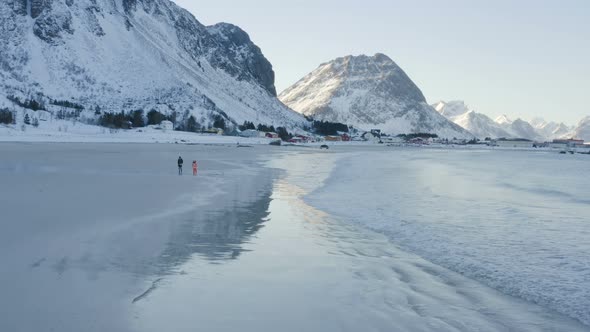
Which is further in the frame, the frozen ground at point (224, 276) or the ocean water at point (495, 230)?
the ocean water at point (495, 230)

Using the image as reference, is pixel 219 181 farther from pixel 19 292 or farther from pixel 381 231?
pixel 19 292

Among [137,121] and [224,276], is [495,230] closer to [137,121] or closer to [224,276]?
[224,276]

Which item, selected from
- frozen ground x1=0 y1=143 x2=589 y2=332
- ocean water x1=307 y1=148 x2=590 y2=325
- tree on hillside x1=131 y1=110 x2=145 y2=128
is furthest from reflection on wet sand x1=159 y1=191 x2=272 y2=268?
tree on hillside x1=131 y1=110 x2=145 y2=128

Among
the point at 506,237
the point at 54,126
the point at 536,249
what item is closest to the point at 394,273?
the point at 536,249

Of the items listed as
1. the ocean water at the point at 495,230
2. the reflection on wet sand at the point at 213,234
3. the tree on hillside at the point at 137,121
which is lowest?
the reflection on wet sand at the point at 213,234

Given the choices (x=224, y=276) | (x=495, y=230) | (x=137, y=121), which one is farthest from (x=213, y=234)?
(x=137, y=121)

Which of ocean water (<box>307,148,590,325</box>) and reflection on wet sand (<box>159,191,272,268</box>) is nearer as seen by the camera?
ocean water (<box>307,148,590,325</box>)

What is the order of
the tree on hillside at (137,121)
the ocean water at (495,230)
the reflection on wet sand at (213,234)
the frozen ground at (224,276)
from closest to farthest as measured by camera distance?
the frozen ground at (224,276) → the ocean water at (495,230) → the reflection on wet sand at (213,234) → the tree on hillside at (137,121)

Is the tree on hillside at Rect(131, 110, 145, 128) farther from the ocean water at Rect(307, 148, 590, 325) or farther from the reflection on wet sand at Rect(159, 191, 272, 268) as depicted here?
the reflection on wet sand at Rect(159, 191, 272, 268)

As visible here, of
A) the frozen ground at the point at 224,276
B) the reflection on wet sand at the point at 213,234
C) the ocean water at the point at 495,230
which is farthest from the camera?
the reflection on wet sand at the point at 213,234

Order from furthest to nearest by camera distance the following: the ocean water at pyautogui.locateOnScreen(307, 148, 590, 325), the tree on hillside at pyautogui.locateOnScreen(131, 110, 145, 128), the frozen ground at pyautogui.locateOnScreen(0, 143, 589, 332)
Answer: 1. the tree on hillside at pyautogui.locateOnScreen(131, 110, 145, 128)
2. the ocean water at pyautogui.locateOnScreen(307, 148, 590, 325)
3. the frozen ground at pyautogui.locateOnScreen(0, 143, 589, 332)

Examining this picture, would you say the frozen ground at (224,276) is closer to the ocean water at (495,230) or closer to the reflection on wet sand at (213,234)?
the reflection on wet sand at (213,234)

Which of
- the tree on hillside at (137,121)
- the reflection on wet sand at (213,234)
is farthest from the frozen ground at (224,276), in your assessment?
the tree on hillside at (137,121)

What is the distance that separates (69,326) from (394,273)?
764 centimetres
